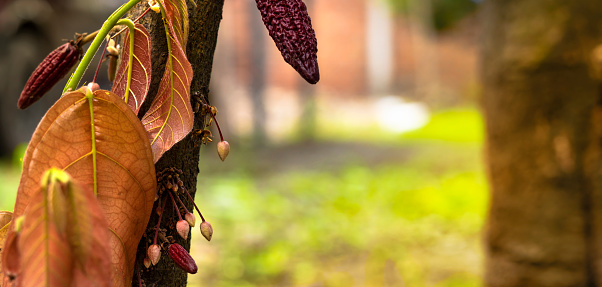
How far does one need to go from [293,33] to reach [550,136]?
2070 millimetres

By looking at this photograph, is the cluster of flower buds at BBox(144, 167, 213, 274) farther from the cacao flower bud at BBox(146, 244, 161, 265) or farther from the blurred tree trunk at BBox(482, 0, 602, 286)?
the blurred tree trunk at BBox(482, 0, 602, 286)

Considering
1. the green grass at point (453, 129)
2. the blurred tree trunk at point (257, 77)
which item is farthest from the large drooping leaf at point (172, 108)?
the green grass at point (453, 129)

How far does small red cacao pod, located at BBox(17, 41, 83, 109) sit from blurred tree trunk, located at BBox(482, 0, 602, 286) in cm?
203

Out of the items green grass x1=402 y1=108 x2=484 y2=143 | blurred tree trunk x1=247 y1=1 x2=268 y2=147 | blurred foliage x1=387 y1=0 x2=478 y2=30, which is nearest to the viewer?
blurred tree trunk x1=247 y1=1 x2=268 y2=147

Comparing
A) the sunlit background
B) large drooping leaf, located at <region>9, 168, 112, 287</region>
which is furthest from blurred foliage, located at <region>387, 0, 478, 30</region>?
large drooping leaf, located at <region>9, 168, 112, 287</region>

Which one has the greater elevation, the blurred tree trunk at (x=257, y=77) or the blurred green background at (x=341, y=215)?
the blurred tree trunk at (x=257, y=77)

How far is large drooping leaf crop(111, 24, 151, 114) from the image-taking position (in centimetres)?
49

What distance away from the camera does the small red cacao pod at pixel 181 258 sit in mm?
493

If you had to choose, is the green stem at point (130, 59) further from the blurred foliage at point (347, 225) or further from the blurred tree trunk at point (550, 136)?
the blurred foliage at point (347, 225)

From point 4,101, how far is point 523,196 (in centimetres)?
497

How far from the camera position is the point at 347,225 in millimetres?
4039

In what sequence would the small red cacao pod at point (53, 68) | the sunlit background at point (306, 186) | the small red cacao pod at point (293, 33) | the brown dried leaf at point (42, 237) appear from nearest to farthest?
the brown dried leaf at point (42, 237) → the small red cacao pod at point (293, 33) → the small red cacao pod at point (53, 68) → the sunlit background at point (306, 186)

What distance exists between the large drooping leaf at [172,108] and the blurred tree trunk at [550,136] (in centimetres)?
202

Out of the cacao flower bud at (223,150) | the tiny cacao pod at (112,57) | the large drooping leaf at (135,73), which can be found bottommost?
the cacao flower bud at (223,150)
